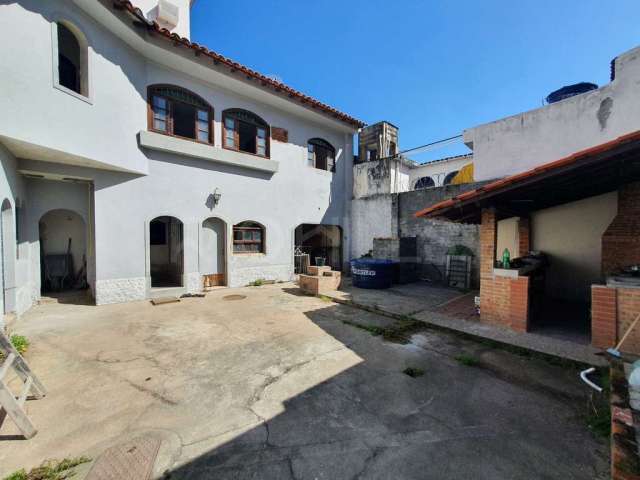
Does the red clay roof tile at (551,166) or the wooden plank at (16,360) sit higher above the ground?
the red clay roof tile at (551,166)

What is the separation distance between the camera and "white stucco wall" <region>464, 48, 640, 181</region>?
24.2 feet

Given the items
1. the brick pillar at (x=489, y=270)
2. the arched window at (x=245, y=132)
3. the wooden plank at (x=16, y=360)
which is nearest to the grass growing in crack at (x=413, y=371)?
the brick pillar at (x=489, y=270)

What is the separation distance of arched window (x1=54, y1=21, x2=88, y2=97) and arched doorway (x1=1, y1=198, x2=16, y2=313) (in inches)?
128

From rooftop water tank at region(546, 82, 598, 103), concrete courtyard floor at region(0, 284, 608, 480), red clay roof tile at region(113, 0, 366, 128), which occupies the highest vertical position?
red clay roof tile at region(113, 0, 366, 128)

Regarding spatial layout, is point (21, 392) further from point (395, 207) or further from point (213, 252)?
point (395, 207)

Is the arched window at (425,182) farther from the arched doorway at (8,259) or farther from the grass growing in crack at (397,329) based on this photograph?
the arched doorway at (8,259)

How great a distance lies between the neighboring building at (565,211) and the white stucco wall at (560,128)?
0.08ft

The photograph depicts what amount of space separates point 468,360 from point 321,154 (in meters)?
11.2

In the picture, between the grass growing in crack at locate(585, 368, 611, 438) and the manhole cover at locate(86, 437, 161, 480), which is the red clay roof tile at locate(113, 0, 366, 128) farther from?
the grass growing in crack at locate(585, 368, 611, 438)

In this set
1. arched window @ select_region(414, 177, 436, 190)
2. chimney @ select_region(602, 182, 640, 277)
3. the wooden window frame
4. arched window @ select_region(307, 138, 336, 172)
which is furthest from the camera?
arched window @ select_region(414, 177, 436, 190)

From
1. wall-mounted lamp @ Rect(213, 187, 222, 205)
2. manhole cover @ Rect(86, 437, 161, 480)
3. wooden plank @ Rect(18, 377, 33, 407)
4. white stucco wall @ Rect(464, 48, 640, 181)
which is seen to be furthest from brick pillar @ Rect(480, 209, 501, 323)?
wall-mounted lamp @ Rect(213, 187, 222, 205)

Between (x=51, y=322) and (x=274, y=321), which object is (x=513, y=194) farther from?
(x=51, y=322)

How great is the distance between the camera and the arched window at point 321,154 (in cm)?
1286

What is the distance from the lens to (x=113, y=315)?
6.80 meters
